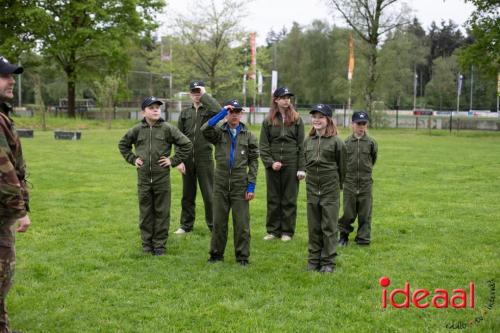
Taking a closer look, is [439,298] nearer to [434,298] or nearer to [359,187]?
[434,298]

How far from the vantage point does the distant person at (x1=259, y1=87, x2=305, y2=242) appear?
8062 mm

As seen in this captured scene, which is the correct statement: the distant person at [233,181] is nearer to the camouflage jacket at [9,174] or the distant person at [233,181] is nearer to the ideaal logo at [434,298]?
the ideaal logo at [434,298]

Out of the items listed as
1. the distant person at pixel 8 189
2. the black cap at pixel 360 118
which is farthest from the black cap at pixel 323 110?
the distant person at pixel 8 189

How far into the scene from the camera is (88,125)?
38.7 m

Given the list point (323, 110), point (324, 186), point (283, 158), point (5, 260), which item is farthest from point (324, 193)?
point (5, 260)

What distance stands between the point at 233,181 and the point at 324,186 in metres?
1.18

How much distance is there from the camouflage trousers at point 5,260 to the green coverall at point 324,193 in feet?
12.2

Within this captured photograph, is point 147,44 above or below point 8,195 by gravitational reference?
above

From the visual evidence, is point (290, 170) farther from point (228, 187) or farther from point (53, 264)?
point (53, 264)

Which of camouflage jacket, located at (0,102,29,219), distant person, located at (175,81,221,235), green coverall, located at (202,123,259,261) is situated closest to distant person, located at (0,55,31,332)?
camouflage jacket, located at (0,102,29,219)

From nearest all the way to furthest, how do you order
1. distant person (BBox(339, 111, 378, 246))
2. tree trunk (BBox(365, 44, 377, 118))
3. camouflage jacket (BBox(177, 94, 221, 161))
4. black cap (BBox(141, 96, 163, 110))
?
black cap (BBox(141, 96, 163, 110)) < distant person (BBox(339, 111, 378, 246)) < camouflage jacket (BBox(177, 94, 221, 161)) < tree trunk (BBox(365, 44, 377, 118))

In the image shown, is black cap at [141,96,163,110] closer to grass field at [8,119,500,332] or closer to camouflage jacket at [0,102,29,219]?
grass field at [8,119,500,332]

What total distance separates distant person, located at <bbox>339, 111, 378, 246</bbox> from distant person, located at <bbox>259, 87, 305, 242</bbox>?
76 centimetres

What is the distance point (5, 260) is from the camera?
13.8ft
